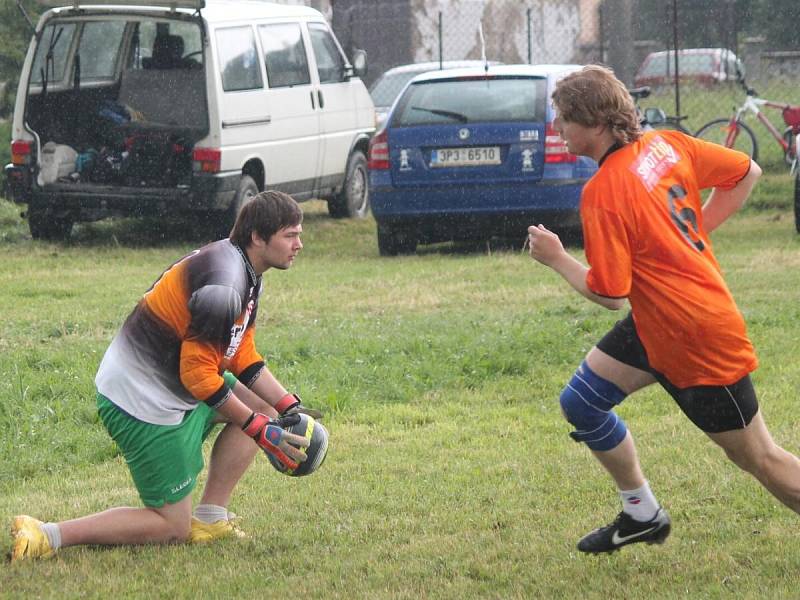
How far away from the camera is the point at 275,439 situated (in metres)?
4.86

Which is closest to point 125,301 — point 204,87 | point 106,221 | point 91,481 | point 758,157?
point 204,87

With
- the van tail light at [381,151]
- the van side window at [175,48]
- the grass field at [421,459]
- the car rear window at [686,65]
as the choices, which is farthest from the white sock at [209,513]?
the car rear window at [686,65]

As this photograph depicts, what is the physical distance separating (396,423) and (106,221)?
959 cm

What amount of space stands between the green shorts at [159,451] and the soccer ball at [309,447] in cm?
30

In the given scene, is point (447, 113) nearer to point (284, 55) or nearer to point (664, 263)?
point (284, 55)

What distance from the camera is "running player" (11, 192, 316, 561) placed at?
4812 millimetres

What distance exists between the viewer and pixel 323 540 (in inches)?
207

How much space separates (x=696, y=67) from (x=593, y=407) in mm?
22317

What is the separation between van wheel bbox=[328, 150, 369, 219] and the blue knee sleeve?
472 inches

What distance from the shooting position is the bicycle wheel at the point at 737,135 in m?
18.5

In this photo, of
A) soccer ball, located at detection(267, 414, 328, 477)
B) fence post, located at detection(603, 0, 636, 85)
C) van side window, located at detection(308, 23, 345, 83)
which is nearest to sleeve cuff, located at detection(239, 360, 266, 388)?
soccer ball, located at detection(267, 414, 328, 477)

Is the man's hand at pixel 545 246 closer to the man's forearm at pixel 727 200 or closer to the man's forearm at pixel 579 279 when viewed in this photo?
the man's forearm at pixel 579 279

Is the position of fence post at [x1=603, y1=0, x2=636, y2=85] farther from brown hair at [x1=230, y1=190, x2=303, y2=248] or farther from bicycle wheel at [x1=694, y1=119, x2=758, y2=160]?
brown hair at [x1=230, y1=190, x2=303, y2=248]

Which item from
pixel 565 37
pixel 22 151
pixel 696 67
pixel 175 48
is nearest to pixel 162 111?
pixel 175 48
